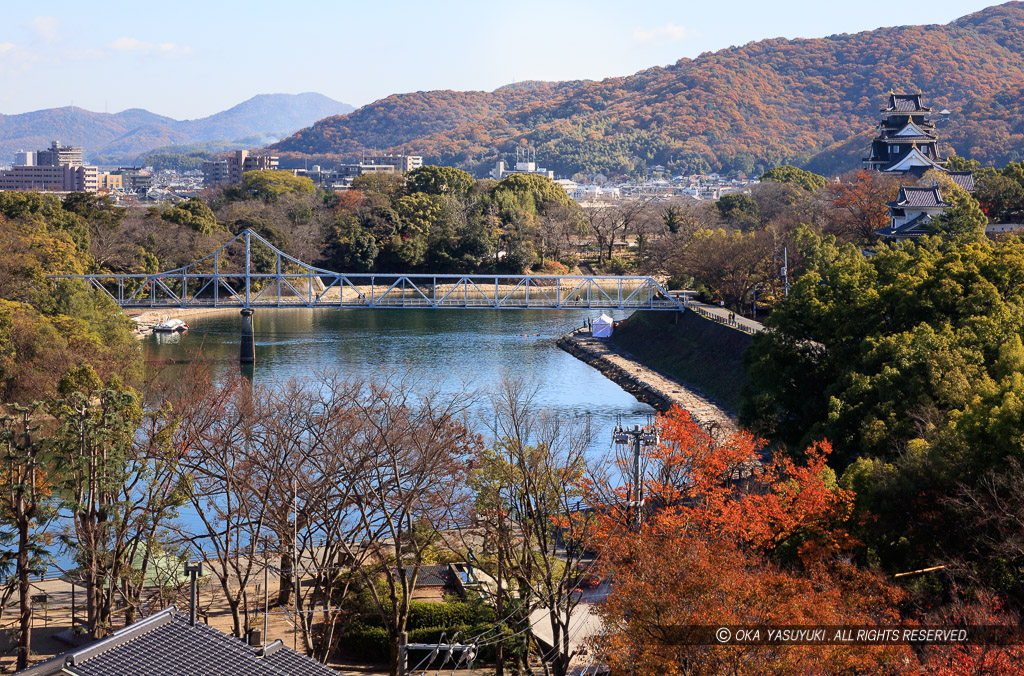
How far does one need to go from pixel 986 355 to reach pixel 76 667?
398 inches

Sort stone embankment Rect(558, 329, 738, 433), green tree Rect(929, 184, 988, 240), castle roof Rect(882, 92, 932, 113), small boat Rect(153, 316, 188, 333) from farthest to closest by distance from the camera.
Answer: castle roof Rect(882, 92, 932, 113), small boat Rect(153, 316, 188, 333), green tree Rect(929, 184, 988, 240), stone embankment Rect(558, 329, 738, 433)

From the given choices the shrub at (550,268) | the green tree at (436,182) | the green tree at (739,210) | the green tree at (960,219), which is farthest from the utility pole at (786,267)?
the green tree at (436,182)

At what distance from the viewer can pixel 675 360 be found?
2353cm

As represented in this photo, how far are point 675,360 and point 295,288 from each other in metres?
12.2

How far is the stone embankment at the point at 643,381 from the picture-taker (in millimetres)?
18922

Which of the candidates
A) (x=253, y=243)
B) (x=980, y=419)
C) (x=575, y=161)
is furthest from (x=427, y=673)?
(x=575, y=161)

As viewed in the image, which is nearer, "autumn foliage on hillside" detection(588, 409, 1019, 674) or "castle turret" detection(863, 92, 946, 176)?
"autumn foliage on hillside" detection(588, 409, 1019, 674)

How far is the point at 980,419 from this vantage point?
930 cm

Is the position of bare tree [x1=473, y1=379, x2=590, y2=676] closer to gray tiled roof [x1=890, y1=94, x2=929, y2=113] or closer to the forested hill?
gray tiled roof [x1=890, y1=94, x2=929, y2=113]

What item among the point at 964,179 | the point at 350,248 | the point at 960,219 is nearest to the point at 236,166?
the point at 350,248

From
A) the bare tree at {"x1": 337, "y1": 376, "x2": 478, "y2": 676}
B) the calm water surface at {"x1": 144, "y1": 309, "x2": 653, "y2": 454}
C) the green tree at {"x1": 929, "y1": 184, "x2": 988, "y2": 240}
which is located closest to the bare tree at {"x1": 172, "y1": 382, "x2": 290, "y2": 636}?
the bare tree at {"x1": 337, "y1": 376, "x2": 478, "y2": 676}

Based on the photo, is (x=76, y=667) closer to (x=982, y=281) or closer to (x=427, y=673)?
(x=427, y=673)

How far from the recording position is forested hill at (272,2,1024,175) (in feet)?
276

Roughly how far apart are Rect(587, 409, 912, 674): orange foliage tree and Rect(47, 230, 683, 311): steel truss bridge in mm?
14081
